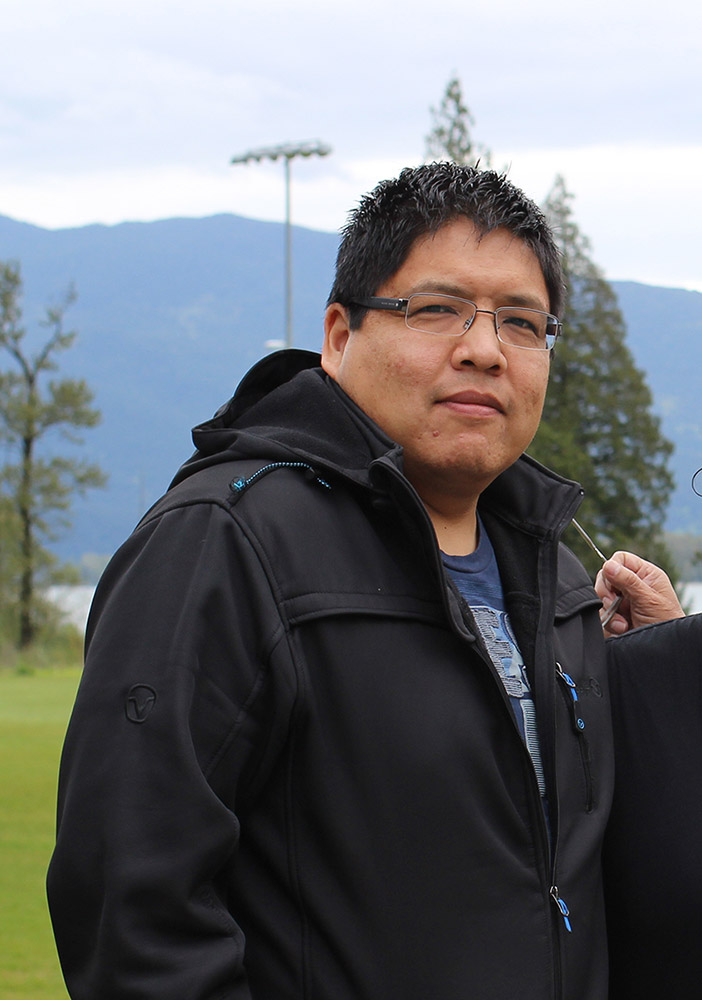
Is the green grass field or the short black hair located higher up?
the short black hair

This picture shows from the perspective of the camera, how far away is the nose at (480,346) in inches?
82.7

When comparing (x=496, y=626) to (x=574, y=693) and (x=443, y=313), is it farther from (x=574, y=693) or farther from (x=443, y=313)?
(x=443, y=313)

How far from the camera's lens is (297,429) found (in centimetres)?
206

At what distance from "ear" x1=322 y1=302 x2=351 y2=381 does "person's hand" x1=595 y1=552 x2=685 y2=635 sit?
2.32 ft

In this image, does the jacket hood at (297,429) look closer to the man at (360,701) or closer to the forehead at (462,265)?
the man at (360,701)

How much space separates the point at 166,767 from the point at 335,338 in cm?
92

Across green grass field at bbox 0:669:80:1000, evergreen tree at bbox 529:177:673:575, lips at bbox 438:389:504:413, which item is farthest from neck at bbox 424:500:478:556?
evergreen tree at bbox 529:177:673:575

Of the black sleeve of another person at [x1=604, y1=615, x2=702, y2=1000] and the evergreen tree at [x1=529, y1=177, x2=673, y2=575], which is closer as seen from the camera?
the black sleeve of another person at [x1=604, y1=615, x2=702, y2=1000]

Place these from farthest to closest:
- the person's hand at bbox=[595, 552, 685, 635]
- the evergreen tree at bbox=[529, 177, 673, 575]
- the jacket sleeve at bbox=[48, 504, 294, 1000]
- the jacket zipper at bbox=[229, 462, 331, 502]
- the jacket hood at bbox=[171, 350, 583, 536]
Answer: the evergreen tree at bbox=[529, 177, 673, 575], the person's hand at bbox=[595, 552, 685, 635], the jacket hood at bbox=[171, 350, 583, 536], the jacket zipper at bbox=[229, 462, 331, 502], the jacket sleeve at bbox=[48, 504, 294, 1000]

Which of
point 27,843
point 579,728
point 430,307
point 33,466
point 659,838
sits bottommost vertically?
point 33,466

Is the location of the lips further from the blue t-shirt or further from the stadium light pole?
the stadium light pole

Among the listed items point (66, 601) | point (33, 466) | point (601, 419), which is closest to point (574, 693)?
point (601, 419)


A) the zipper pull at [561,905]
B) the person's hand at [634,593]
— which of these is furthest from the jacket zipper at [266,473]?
the person's hand at [634,593]

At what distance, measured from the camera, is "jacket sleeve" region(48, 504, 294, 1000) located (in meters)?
1.64
